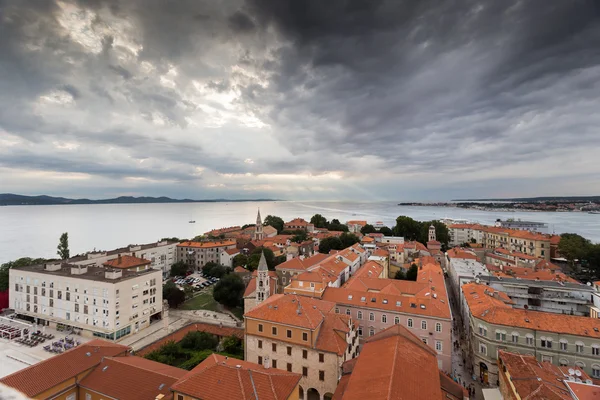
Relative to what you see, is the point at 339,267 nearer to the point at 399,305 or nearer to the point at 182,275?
the point at 399,305

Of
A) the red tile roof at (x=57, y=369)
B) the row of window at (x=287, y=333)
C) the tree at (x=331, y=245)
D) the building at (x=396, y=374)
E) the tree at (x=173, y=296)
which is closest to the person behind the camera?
the building at (x=396, y=374)

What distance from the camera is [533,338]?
84.1 ft

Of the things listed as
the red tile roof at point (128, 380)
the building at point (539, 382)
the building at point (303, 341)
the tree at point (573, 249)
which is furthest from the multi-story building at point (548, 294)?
the red tile roof at point (128, 380)

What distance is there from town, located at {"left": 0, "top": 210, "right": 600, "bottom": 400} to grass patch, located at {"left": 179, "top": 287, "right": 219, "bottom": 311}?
1.11ft

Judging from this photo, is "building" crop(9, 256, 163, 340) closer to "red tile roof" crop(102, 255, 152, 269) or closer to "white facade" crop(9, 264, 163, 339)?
"white facade" crop(9, 264, 163, 339)

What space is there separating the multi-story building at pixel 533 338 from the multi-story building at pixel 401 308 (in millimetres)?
2800

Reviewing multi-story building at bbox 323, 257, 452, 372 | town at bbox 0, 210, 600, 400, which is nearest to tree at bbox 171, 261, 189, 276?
town at bbox 0, 210, 600, 400

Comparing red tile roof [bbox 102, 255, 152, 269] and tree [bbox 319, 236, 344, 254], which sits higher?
red tile roof [bbox 102, 255, 152, 269]

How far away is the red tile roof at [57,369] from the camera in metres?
18.4

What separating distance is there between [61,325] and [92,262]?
12.9m

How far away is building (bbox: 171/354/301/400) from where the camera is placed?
16.4 metres

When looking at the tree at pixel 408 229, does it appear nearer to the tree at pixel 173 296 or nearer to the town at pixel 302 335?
the town at pixel 302 335

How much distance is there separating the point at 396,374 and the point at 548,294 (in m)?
33.5

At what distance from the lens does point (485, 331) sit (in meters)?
27.0
